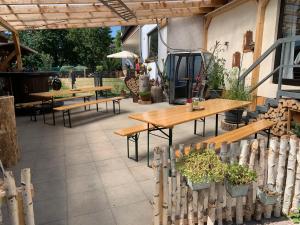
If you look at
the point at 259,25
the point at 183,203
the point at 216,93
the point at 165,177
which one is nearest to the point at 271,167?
the point at 183,203

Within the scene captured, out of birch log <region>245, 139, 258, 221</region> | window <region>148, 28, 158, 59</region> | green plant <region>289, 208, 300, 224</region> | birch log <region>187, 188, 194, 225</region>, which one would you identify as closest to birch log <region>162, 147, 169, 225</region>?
birch log <region>187, 188, 194, 225</region>

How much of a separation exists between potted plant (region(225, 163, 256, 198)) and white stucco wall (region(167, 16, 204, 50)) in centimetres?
813

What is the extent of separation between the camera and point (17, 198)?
1.69m

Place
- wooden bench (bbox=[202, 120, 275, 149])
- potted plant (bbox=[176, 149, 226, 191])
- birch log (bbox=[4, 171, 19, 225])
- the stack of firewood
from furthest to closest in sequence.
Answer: the stack of firewood < wooden bench (bbox=[202, 120, 275, 149]) < potted plant (bbox=[176, 149, 226, 191]) < birch log (bbox=[4, 171, 19, 225])

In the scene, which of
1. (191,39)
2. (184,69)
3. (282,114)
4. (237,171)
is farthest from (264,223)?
(191,39)

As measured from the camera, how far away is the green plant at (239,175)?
7.43 feet

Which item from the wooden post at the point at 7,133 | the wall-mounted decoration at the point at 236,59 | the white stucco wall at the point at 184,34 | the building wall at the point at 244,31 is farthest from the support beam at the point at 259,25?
the wooden post at the point at 7,133

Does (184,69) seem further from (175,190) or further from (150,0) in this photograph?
(175,190)

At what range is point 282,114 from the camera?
15.0 feet

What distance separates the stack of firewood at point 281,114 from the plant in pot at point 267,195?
98.6 inches

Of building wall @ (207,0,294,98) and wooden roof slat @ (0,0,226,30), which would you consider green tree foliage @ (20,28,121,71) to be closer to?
wooden roof slat @ (0,0,226,30)

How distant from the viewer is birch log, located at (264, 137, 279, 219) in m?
2.46

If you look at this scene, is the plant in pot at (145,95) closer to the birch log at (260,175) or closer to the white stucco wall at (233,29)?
the white stucco wall at (233,29)

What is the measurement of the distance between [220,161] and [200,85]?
244 inches
